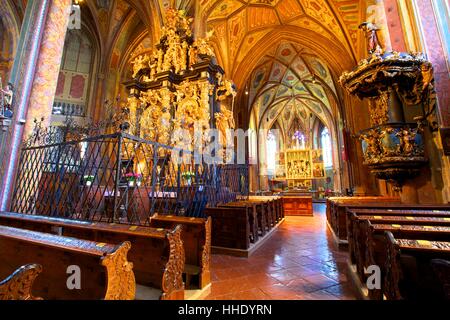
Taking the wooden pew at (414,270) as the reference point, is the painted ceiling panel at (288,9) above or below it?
above

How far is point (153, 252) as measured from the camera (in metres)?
1.72

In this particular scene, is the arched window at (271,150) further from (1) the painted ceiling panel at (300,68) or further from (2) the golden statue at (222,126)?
(2) the golden statue at (222,126)

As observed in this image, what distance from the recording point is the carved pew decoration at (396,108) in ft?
15.5

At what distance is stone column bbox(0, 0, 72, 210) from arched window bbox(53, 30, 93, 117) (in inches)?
252

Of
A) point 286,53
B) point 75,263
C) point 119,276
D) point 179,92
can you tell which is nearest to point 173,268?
point 119,276

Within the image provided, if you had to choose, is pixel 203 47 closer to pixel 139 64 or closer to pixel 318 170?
pixel 139 64

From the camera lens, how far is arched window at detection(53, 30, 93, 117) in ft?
33.4

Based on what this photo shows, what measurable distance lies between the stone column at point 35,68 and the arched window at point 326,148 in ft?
72.9

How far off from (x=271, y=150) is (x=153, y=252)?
23.4 m

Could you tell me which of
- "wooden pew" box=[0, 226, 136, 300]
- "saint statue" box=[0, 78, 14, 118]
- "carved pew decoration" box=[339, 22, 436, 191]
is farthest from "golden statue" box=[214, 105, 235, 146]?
"wooden pew" box=[0, 226, 136, 300]

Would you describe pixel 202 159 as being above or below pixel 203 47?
below

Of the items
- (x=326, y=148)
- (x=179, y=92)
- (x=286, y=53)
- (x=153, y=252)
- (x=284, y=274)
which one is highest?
(x=286, y=53)

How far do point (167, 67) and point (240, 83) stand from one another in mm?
6399

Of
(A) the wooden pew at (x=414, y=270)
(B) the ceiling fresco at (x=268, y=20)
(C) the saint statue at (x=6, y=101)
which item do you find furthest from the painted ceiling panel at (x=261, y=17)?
(A) the wooden pew at (x=414, y=270)
